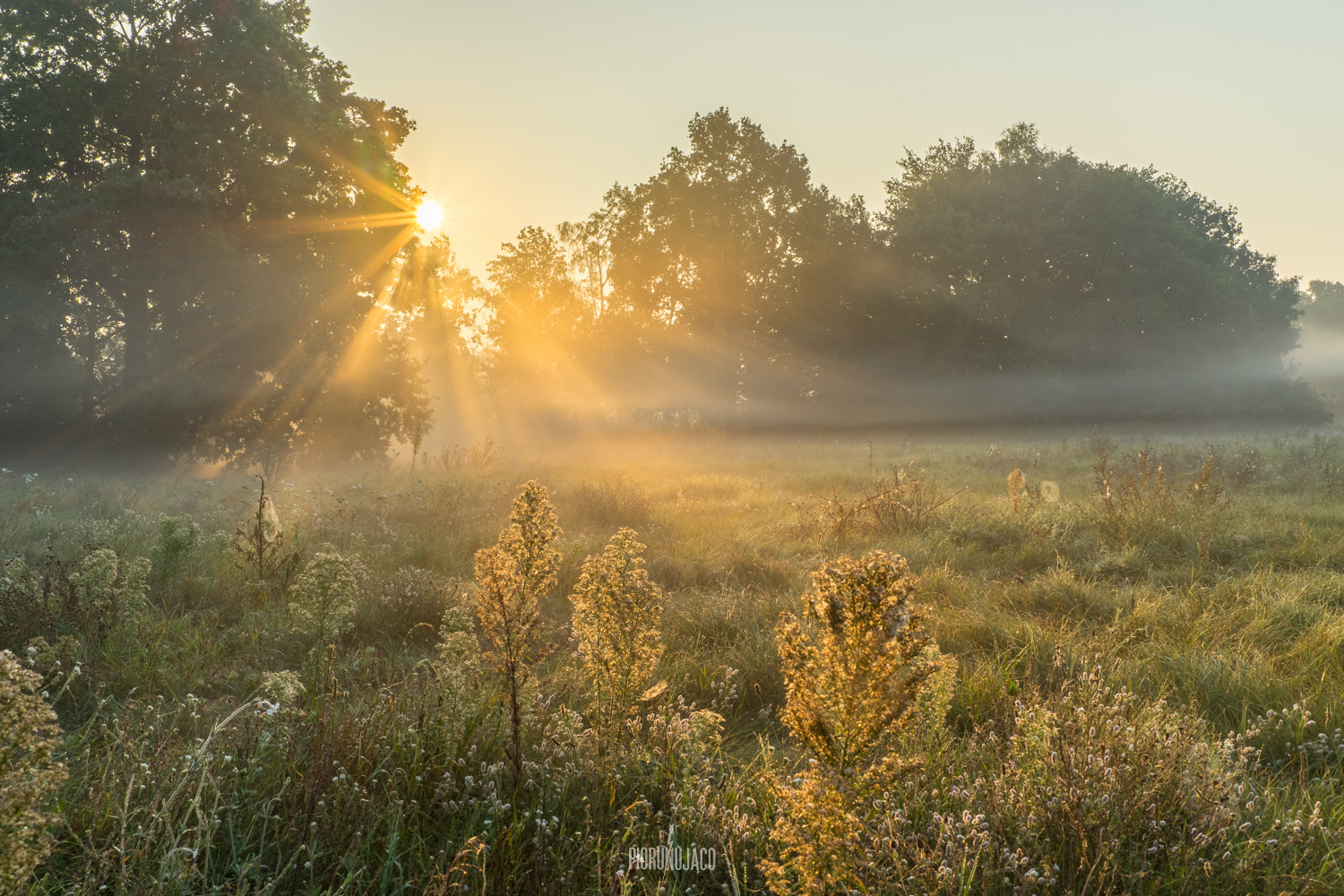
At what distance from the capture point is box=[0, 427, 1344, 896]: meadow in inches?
70.5

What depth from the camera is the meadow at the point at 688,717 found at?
179 centimetres

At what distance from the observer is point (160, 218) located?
1572 centimetres

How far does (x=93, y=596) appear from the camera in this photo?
12.5ft

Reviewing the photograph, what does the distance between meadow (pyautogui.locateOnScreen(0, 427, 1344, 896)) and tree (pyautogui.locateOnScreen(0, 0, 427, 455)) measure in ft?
37.1

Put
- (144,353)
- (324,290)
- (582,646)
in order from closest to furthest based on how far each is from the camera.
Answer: (582,646) < (144,353) < (324,290)

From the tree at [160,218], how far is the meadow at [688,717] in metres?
11.3

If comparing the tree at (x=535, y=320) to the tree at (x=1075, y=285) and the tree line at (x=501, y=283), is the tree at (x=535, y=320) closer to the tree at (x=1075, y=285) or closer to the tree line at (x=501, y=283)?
the tree line at (x=501, y=283)

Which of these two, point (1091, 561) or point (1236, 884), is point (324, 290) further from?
point (1236, 884)

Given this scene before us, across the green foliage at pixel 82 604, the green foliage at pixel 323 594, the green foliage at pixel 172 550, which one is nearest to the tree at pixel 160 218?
the green foliage at pixel 172 550

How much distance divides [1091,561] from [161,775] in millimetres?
A: 6493

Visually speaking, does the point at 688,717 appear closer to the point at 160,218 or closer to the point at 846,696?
the point at 846,696

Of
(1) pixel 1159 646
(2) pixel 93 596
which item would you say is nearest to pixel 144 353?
(2) pixel 93 596

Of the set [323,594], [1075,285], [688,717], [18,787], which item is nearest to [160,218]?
[323,594]

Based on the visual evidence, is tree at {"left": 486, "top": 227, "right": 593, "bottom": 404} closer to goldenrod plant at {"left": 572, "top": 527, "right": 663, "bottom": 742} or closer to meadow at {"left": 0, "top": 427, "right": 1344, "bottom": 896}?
meadow at {"left": 0, "top": 427, "right": 1344, "bottom": 896}
